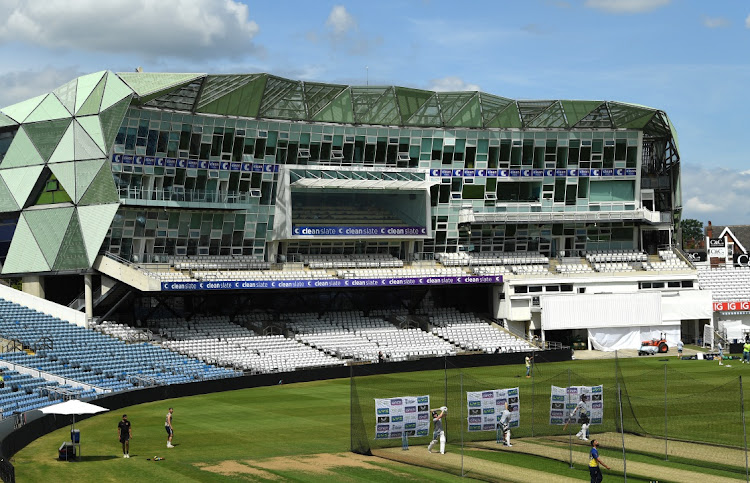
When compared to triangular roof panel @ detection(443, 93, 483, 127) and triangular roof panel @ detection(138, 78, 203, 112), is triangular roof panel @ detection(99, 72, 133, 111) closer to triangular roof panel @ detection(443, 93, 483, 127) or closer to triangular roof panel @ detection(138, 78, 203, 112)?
triangular roof panel @ detection(138, 78, 203, 112)

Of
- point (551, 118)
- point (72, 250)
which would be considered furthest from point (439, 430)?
point (551, 118)

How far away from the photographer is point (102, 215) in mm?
69062

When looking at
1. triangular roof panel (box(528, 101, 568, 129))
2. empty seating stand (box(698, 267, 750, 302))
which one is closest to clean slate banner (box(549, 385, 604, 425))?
triangular roof panel (box(528, 101, 568, 129))

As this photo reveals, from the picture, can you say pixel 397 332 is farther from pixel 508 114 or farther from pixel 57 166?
pixel 57 166

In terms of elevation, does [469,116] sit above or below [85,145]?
above

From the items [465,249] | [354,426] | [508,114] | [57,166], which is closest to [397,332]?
[465,249]

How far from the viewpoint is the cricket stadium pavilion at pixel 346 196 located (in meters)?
69.4

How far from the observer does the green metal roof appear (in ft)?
227

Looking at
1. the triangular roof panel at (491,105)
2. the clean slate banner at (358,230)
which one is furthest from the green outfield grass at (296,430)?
the triangular roof panel at (491,105)

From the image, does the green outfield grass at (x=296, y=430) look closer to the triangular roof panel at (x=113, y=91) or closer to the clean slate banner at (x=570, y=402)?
the clean slate banner at (x=570, y=402)

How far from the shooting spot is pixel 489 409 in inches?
1432

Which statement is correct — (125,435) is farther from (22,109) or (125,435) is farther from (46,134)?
(22,109)

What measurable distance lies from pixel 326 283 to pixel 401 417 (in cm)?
3900

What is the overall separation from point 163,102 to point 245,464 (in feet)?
133
